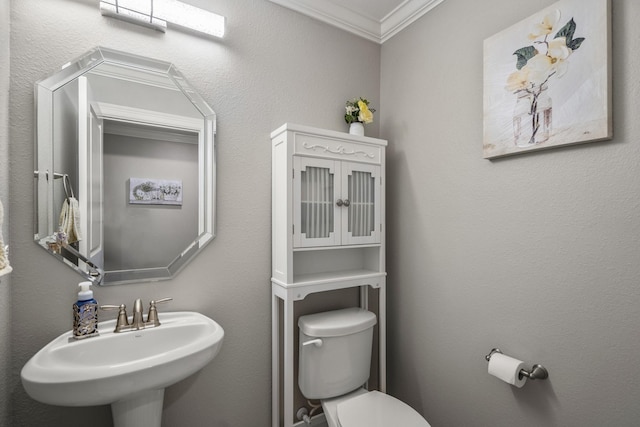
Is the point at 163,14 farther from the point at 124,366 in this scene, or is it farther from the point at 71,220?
the point at 124,366

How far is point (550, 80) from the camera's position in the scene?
1.16 m

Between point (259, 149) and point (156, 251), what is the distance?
0.69 metres

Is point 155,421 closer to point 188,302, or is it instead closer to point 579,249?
point 188,302

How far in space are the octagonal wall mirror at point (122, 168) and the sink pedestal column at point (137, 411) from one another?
1.52 feet

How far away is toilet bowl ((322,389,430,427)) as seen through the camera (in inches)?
52.1

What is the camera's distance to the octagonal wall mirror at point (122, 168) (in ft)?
3.96

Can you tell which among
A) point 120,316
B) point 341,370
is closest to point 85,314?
point 120,316

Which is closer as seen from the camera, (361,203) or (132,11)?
(132,11)

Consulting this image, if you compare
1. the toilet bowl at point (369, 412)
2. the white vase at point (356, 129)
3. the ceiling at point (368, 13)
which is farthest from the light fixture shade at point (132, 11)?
the toilet bowl at point (369, 412)

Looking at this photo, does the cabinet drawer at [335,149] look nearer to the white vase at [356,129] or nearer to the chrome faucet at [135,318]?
the white vase at [356,129]

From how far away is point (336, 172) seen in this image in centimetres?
159

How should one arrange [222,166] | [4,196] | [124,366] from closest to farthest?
[124,366] → [4,196] → [222,166]

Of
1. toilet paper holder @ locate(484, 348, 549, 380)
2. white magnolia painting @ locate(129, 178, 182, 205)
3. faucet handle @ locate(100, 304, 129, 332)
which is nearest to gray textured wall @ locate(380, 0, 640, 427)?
toilet paper holder @ locate(484, 348, 549, 380)

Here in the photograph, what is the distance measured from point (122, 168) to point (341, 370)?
1.39 m
